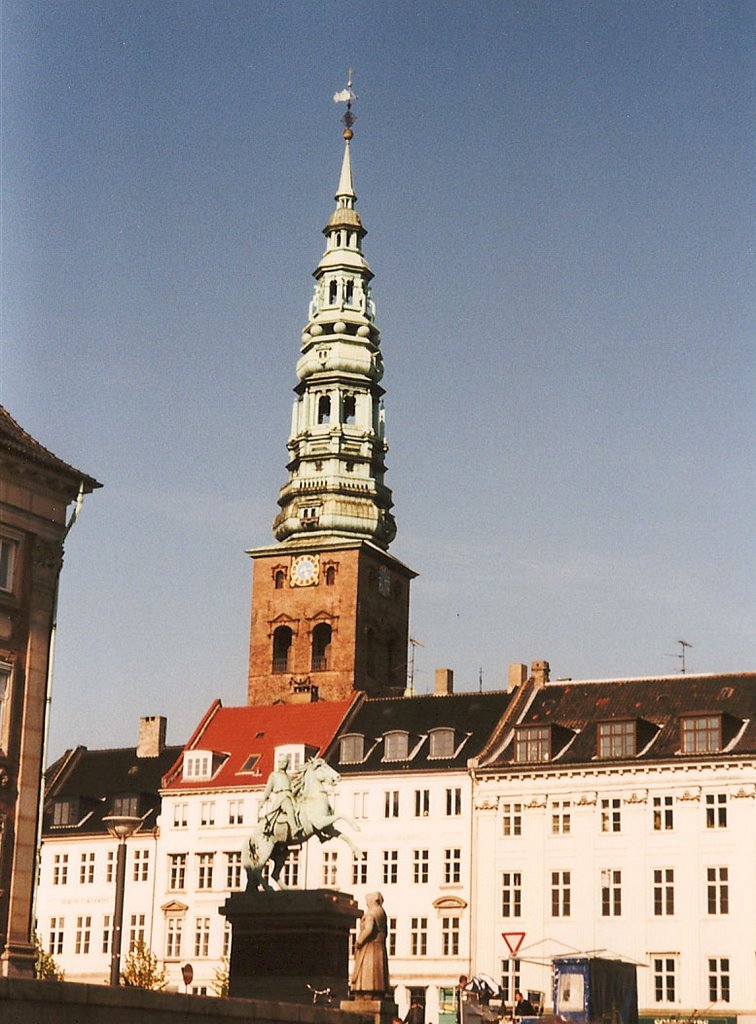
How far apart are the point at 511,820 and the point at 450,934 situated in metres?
5.90

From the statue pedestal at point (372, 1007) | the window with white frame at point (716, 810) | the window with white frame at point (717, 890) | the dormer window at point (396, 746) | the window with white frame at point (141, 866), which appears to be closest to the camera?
the statue pedestal at point (372, 1007)

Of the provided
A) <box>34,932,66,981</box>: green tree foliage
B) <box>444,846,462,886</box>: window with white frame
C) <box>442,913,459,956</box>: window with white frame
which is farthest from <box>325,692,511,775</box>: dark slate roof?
<box>34,932,66,981</box>: green tree foliage

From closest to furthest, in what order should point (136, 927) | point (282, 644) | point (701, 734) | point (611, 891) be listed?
1. point (701, 734)
2. point (611, 891)
3. point (136, 927)
4. point (282, 644)

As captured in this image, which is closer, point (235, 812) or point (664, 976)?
point (664, 976)

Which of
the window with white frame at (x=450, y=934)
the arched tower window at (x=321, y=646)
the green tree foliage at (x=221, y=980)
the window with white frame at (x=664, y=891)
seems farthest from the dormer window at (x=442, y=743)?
the arched tower window at (x=321, y=646)

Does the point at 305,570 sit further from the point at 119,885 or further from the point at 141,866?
the point at 119,885

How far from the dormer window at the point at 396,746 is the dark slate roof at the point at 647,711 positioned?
481cm

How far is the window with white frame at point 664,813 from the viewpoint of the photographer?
3322 inches

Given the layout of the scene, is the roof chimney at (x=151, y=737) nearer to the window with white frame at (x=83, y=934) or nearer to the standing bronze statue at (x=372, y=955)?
the window with white frame at (x=83, y=934)

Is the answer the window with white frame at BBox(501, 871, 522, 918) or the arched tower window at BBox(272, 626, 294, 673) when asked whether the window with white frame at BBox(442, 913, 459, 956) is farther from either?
the arched tower window at BBox(272, 626, 294, 673)

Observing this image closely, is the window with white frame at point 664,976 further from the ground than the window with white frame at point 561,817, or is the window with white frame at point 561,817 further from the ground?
the window with white frame at point 561,817

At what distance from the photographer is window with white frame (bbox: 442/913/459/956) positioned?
87.5m

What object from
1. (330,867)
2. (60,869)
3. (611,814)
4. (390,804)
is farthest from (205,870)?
(611,814)

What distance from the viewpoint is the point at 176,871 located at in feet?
312
